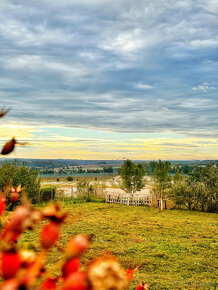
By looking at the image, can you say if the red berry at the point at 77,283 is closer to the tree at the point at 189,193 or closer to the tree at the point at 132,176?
the tree at the point at 189,193

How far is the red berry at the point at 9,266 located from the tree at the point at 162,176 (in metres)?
22.6

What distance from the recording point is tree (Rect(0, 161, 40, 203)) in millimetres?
19344

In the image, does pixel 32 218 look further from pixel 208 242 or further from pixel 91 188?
pixel 91 188

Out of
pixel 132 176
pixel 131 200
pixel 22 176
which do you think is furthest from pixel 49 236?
pixel 132 176

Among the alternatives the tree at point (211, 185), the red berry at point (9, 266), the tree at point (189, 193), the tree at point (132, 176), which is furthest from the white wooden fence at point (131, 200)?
the red berry at point (9, 266)

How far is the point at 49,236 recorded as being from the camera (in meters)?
0.59

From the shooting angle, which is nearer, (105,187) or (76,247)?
(76,247)

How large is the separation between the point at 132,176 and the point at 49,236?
24164 millimetres

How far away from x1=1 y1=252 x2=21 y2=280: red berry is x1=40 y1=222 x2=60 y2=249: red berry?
3.5 inches

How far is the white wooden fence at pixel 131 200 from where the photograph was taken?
2350 centimetres

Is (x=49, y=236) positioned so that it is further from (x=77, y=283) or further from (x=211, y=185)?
(x=211, y=185)

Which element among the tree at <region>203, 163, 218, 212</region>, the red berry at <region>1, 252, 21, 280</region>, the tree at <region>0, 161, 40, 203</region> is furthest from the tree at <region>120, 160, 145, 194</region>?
the red berry at <region>1, 252, 21, 280</region>

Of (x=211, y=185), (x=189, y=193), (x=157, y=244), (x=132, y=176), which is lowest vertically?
(x=157, y=244)

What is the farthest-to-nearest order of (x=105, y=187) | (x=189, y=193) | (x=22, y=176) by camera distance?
1. (x=105, y=187)
2. (x=189, y=193)
3. (x=22, y=176)
